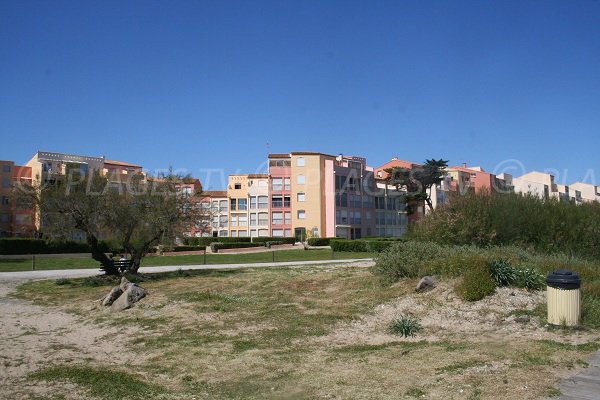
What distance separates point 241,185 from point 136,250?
67.3 m

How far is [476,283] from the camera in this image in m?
12.5

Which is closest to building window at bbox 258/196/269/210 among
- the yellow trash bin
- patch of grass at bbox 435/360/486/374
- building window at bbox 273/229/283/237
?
building window at bbox 273/229/283/237

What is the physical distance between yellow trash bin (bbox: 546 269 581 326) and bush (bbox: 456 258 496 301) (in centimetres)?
227

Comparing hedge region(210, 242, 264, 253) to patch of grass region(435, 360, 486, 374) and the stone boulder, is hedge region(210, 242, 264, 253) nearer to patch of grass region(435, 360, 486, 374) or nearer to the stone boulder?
the stone boulder

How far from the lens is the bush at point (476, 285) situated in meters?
12.3

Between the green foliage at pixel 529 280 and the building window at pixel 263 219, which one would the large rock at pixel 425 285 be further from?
the building window at pixel 263 219

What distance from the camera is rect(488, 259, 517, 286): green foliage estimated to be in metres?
12.9

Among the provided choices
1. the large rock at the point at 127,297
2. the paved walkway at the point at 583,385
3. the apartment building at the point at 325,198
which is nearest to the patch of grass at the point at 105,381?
the paved walkway at the point at 583,385

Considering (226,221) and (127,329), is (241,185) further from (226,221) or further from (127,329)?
(127,329)

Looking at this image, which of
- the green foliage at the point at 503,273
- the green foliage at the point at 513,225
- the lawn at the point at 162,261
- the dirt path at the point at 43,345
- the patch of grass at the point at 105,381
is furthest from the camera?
the lawn at the point at 162,261

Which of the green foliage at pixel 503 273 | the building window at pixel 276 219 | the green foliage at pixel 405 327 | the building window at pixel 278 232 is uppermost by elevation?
the building window at pixel 276 219

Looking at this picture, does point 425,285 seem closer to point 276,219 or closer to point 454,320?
point 454,320

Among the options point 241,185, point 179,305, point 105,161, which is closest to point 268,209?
point 241,185

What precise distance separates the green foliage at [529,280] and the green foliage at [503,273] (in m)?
0.11
